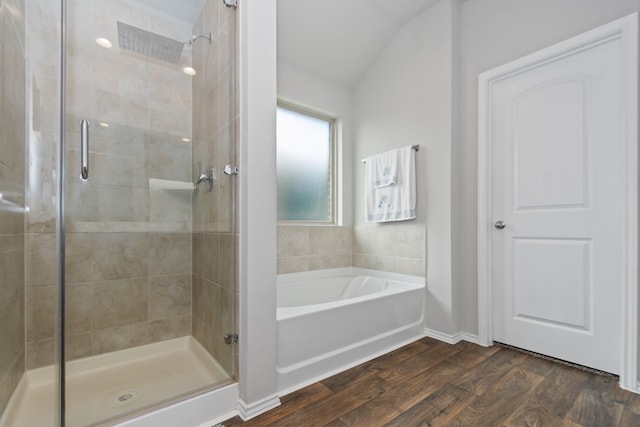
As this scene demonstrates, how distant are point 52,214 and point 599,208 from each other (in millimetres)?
3024

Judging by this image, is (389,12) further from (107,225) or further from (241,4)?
(107,225)

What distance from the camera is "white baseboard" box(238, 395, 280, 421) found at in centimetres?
133

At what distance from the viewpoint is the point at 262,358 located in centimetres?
142

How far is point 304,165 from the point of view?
114 inches

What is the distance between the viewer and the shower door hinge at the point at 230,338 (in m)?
1.44

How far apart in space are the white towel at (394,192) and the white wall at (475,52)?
13.8 inches

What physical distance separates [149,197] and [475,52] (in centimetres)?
257

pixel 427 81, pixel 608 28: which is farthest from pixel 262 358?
pixel 608 28

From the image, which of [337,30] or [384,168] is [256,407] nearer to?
[384,168]

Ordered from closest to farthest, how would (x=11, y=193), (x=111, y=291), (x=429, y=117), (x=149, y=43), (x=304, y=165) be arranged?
1. (x=11, y=193)
2. (x=111, y=291)
3. (x=149, y=43)
4. (x=429, y=117)
5. (x=304, y=165)

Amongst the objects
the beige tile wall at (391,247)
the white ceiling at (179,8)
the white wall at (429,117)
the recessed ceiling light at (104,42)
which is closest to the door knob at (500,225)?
the white wall at (429,117)

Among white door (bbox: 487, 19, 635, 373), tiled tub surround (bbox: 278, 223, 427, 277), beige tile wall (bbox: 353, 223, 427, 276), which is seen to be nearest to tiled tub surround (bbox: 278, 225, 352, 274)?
tiled tub surround (bbox: 278, 223, 427, 277)

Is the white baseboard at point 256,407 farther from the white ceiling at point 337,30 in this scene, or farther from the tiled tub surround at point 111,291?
the white ceiling at point 337,30

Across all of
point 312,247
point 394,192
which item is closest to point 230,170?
point 312,247
